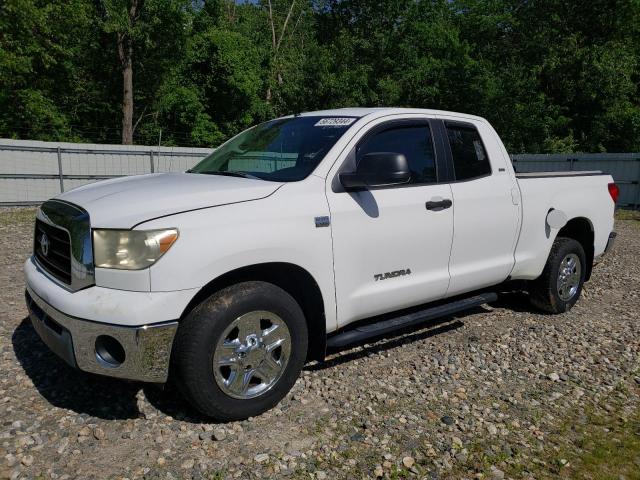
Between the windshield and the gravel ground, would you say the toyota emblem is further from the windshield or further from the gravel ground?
the windshield

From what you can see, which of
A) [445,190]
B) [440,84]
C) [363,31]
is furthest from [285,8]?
[445,190]

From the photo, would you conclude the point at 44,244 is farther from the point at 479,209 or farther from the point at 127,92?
the point at 127,92

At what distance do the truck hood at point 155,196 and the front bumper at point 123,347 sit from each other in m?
0.54

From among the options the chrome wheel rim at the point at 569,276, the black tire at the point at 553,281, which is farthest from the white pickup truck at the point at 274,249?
the chrome wheel rim at the point at 569,276

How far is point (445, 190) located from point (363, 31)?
36222 millimetres

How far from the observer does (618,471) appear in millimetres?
2857

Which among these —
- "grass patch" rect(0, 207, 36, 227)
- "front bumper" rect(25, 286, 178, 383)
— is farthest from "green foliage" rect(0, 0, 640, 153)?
"front bumper" rect(25, 286, 178, 383)

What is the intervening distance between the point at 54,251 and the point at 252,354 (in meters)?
1.35

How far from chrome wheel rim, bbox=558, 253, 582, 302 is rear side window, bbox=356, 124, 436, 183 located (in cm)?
207

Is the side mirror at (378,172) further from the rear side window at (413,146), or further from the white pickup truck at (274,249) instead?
the rear side window at (413,146)

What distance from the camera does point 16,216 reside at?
13.6m

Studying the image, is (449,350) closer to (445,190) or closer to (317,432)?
(445,190)

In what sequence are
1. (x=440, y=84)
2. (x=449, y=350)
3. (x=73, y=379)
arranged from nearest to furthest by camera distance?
(x=73, y=379)
(x=449, y=350)
(x=440, y=84)

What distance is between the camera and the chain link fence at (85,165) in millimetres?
15828
